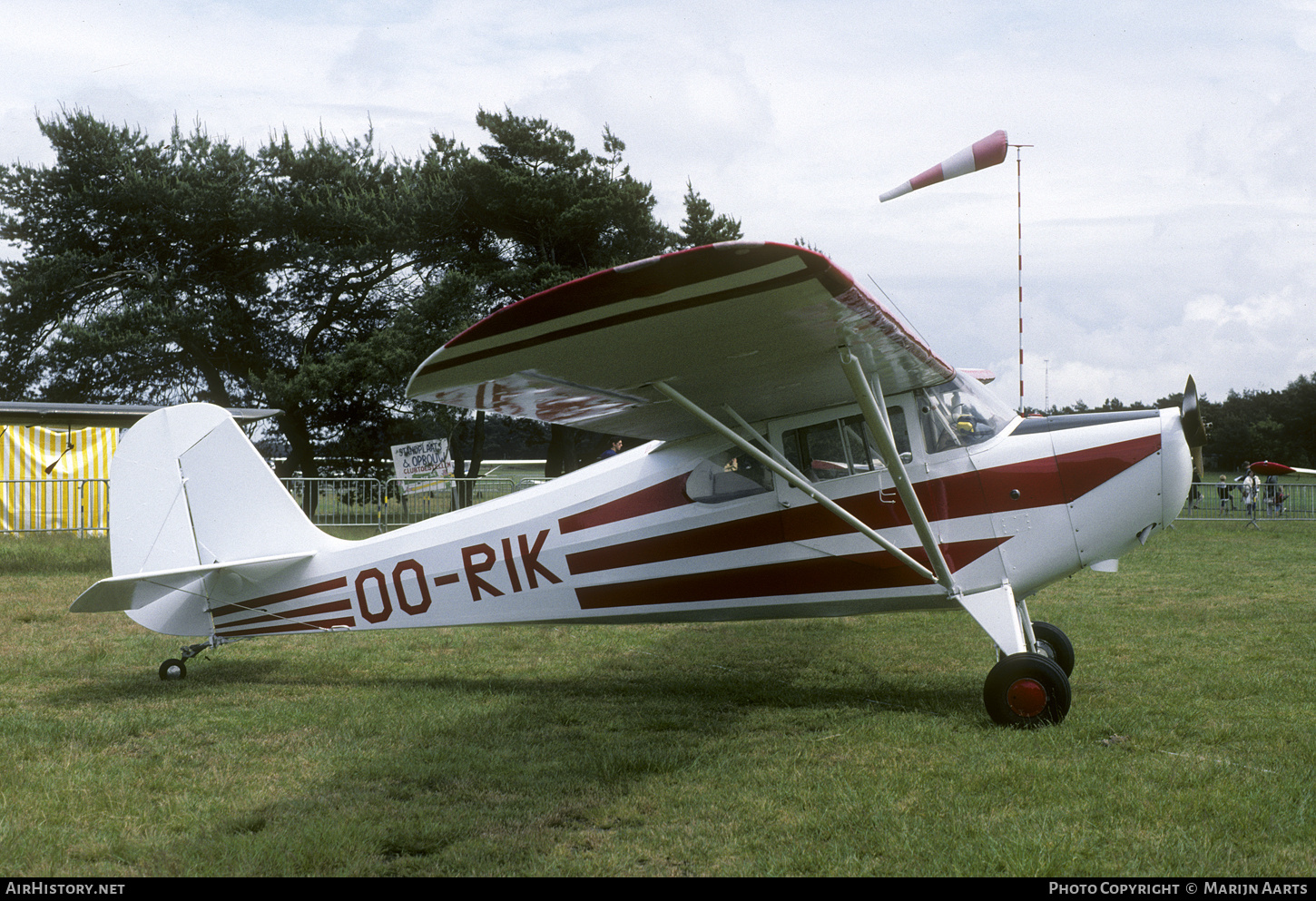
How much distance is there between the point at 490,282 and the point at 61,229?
1364 centimetres

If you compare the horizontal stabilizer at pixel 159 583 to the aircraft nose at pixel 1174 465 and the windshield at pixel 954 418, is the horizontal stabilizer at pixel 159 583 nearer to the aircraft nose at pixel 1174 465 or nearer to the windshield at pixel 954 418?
the windshield at pixel 954 418

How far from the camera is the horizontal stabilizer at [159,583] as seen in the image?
5.90 meters

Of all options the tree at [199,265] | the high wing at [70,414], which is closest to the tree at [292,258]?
the tree at [199,265]

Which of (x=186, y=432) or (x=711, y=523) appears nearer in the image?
(x=711, y=523)

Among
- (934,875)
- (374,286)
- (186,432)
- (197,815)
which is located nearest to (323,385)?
(374,286)

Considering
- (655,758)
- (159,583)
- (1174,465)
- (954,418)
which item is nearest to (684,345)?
(655,758)

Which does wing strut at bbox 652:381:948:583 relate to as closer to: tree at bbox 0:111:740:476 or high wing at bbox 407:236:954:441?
high wing at bbox 407:236:954:441

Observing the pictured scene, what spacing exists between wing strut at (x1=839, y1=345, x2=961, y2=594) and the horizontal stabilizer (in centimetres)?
413

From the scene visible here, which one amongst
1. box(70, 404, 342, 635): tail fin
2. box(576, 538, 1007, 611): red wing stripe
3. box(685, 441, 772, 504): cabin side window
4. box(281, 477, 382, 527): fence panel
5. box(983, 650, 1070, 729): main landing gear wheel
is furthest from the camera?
box(281, 477, 382, 527): fence panel

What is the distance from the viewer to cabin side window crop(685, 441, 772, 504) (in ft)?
19.8

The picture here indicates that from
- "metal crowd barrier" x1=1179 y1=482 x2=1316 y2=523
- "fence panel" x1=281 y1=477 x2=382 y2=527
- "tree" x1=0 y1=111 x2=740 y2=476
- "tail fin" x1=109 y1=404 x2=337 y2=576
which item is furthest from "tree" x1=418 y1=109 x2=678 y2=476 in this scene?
"tail fin" x1=109 y1=404 x2=337 y2=576

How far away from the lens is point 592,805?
397 centimetres

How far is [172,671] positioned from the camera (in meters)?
6.60

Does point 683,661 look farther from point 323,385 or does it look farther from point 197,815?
point 323,385
